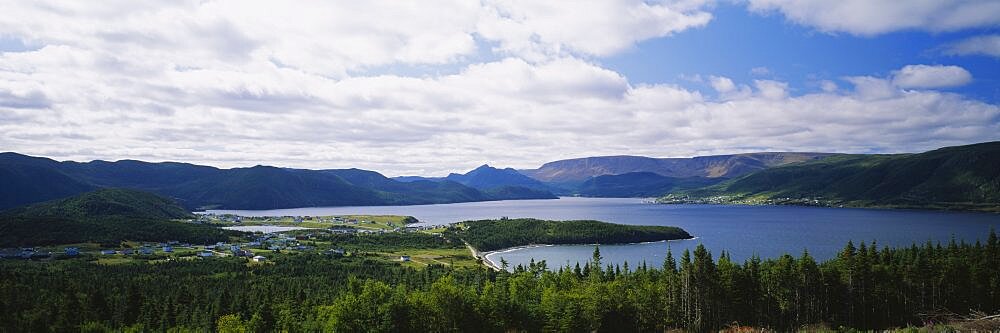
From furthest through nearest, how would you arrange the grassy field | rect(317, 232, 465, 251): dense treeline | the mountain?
rect(317, 232, 465, 251): dense treeline
the mountain
the grassy field

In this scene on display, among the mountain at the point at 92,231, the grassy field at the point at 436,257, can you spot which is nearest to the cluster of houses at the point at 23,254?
the mountain at the point at 92,231

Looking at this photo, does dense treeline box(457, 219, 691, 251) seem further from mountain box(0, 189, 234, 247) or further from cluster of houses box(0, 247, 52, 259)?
cluster of houses box(0, 247, 52, 259)

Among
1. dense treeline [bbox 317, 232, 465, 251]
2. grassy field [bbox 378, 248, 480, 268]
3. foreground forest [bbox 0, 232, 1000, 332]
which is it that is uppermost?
foreground forest [bbox 0, 232, 1000, 332]

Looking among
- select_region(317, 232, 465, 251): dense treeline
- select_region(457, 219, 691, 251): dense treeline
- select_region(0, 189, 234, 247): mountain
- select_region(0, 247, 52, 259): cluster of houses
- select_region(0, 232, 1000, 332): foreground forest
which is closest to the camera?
select_region(0, 232, 1000, 332): foreground forest

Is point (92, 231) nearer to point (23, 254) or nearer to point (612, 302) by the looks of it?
point (23, 254)

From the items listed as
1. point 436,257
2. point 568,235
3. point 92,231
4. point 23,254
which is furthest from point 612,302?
point 92,231

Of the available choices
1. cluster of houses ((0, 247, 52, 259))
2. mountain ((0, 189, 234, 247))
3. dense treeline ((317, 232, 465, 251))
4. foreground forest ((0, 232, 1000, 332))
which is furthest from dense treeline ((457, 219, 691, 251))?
cluster of houses ((0, 247, 52, 259))
